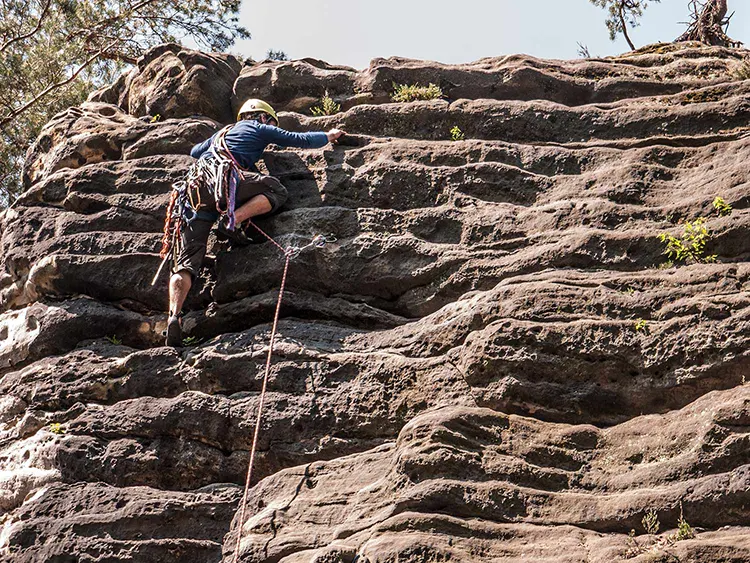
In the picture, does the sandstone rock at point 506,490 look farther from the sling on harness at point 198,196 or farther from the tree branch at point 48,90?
the tree branch at point 48,90

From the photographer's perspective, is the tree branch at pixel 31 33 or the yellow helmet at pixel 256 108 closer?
the yellow helmet at pixel 256 108

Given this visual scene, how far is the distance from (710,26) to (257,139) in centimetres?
651

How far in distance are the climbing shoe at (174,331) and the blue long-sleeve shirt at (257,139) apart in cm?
164

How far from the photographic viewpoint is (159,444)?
23.9ft

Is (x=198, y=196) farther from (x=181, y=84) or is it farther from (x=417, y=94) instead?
(x=417, y=94)

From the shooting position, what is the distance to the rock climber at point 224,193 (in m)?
8.00

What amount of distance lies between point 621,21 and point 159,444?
11.3 m

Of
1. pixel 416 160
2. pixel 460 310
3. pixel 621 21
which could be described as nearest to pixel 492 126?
pixel 416 160

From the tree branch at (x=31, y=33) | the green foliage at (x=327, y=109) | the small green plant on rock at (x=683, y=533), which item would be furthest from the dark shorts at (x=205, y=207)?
the tree branch at (x=31, y=33)

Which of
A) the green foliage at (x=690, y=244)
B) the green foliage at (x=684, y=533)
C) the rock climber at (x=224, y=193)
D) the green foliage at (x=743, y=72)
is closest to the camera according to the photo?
the green foliage at (x=684, y=533)

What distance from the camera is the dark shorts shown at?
805 cm

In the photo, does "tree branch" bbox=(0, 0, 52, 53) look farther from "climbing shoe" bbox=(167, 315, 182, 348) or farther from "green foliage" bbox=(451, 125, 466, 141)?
"climbing shoe" bbox=(167, 315, 182, 348)

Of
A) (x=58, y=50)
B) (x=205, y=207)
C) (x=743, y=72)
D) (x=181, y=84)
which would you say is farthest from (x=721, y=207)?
(x=58, y=50)

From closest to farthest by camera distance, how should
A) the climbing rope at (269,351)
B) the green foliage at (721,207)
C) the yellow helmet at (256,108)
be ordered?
the climbing rope at (269,351), the green foliage at (721,207), the yellow helmet at (256,108)
